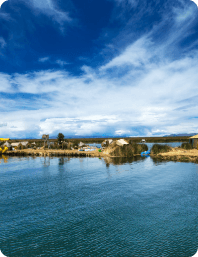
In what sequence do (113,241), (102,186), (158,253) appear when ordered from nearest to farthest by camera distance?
(158,253), (113,241), (102,186)

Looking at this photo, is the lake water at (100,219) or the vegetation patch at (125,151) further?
the vegetation patch at (125,151)

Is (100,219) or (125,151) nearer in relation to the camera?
(100,219)

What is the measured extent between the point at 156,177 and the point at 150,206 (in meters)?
11.7

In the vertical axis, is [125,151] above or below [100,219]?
above

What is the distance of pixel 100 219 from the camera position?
1388cm

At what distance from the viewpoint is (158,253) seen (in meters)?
9.98

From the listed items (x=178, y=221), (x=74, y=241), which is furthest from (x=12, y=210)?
(x=178, y=221)

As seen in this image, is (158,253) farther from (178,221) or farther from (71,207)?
(71,207)

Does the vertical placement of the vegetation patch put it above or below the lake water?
above

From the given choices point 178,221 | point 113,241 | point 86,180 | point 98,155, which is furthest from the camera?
point 98,155

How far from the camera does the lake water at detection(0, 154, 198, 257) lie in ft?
34.6

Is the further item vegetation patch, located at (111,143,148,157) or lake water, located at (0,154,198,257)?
vegetation patch, located at (111,143,148,157)

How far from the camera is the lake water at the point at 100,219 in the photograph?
1053 centimetres

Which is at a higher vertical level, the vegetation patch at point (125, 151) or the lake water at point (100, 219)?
the vegetation patch at point (125, 151)
